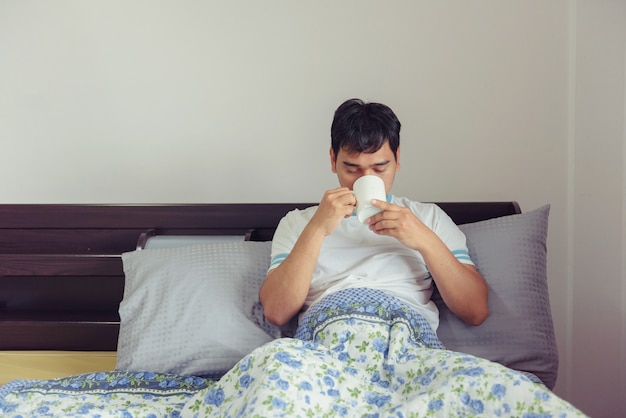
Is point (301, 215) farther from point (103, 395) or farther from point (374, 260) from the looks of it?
point (103, 395)

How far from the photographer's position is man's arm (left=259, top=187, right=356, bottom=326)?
179 centimetres

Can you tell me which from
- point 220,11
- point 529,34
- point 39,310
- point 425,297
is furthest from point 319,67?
point 39,310

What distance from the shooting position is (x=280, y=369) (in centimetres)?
135

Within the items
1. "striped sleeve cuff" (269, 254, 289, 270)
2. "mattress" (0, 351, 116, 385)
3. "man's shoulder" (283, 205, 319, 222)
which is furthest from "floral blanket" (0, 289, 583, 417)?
"mattress" (0, 351, 116, 385)

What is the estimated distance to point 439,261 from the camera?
1797 millimetres

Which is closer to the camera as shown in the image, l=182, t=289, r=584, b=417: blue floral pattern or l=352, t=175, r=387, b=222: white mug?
l=182, t=289, r=584, b=417: blue floral pattern

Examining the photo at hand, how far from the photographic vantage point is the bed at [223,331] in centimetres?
135

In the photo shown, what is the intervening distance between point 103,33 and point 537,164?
4.88 ft

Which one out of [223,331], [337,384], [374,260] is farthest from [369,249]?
[337,384]

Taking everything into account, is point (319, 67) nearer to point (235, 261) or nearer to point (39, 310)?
point (235, 261)

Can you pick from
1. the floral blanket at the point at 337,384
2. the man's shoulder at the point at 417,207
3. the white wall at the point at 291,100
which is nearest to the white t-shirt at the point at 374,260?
the man's shoulder at the point at 417,207

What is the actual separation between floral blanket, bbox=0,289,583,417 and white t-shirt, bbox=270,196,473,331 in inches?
4.3

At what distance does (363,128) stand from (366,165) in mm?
95

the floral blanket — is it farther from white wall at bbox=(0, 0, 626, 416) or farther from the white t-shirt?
white wall at bbox=(0, 0, 626, 416)
